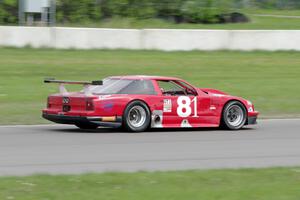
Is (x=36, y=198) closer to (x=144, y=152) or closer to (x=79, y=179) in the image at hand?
(x=79, y=179)

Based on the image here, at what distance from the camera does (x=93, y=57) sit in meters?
27.8

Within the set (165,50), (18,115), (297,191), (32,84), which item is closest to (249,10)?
(165,50)

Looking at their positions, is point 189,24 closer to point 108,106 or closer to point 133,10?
point 133,10

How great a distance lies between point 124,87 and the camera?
14844 mm

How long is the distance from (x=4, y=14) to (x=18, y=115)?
53.4 feet

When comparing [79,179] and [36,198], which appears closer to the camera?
[36,198]

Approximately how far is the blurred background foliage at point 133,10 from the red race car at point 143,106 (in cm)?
1844

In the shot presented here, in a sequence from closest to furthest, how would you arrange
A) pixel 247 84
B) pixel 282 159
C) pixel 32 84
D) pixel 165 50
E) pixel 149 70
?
1. pixel 282 159
2. pixel 32 84
3. pixel 247 84
4. pixel 149 70
5. pixel 165 50

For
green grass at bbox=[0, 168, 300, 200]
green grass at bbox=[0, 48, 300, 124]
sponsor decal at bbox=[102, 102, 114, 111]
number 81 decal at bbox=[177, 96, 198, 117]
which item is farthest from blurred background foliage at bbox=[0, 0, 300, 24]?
green grass at bbox=[0, 168, 300, 200]

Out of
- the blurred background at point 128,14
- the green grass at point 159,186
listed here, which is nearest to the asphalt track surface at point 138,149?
the green grass at point 159,186

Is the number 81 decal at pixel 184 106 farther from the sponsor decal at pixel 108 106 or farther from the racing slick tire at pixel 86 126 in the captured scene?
the racing slick tire at pixel 86 126

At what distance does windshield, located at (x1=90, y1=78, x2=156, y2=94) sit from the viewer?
1480 centimetres

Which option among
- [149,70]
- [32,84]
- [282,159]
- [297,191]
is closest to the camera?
[297,191]

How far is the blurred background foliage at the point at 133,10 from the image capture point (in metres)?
34.0
